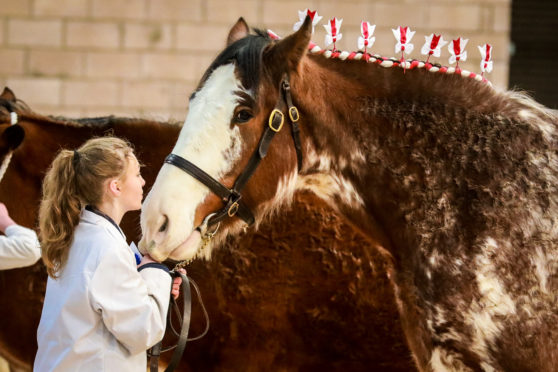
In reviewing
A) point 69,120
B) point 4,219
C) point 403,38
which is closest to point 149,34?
point 69,120

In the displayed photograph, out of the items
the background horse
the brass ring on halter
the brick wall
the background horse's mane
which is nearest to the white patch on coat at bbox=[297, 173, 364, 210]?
the brass ring on halter

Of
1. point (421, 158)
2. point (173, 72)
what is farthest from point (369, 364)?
point (173, 72)

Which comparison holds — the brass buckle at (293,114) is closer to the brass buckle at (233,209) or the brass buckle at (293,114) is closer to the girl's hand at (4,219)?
the brass buckle at (233,209)

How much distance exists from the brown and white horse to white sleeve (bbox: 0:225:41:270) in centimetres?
77

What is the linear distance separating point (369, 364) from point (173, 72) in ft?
10.9

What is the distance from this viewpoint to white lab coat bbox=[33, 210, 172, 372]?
1882 millimetres

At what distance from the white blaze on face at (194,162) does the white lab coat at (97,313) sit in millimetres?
208

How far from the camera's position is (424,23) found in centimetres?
564

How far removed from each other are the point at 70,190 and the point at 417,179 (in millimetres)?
1140

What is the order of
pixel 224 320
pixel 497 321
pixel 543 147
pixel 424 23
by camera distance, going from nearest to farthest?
pixel 497 321 < pixel 543 147 < pixel 224 320 < pixel 424 23

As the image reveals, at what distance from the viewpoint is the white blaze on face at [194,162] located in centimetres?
214

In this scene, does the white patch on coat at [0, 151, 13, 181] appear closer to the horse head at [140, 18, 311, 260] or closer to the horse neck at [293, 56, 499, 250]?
the horse head at [140, 18, 311, 260]

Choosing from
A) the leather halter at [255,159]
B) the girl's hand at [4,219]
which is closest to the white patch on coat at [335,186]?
the leather halter at [255,159]

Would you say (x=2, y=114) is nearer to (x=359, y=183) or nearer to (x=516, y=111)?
(x=359, y=183)
